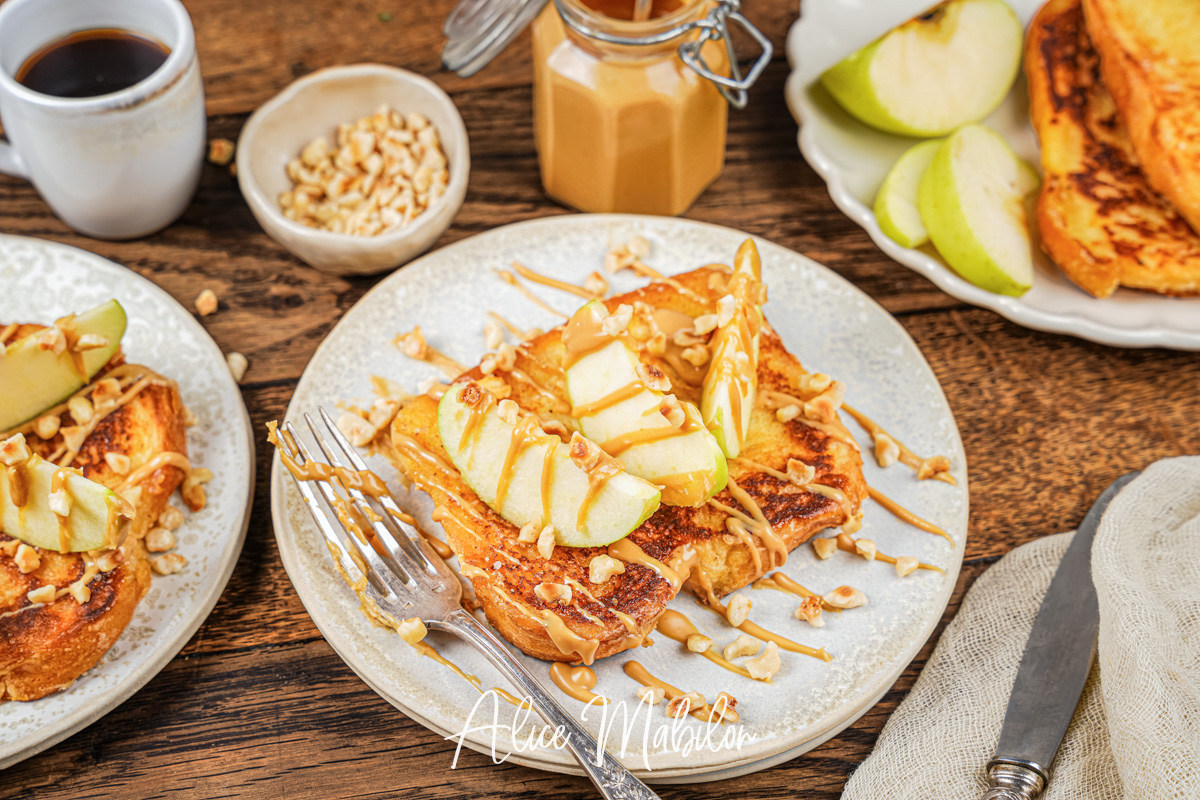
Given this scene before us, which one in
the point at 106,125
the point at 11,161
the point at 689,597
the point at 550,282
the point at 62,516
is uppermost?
the point at 106,125

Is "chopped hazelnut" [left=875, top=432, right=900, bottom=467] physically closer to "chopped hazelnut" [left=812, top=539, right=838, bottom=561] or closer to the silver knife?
"chopped hazelnut" [left=812, top=539, right=838, bottom=561]

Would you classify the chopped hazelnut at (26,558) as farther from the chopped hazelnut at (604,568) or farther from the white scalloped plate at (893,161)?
the white scalloped plate at (893,161)

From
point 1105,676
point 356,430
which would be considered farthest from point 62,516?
point 1105,676

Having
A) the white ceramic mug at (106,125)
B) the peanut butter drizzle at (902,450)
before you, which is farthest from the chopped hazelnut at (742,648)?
the white ceramic mug at (106,125)

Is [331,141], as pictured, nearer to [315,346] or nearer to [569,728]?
[315,346]

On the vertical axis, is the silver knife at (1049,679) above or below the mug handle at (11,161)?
below

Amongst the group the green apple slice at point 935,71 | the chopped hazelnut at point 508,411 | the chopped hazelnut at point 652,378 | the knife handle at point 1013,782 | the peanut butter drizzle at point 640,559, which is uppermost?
the green apple slice at point 935,71

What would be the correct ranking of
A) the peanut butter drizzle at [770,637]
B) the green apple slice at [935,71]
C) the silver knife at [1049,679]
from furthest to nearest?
the green apple slice at [935,71], the peanut butter drizzle at [770,637], the silver knife at [1049,679]
